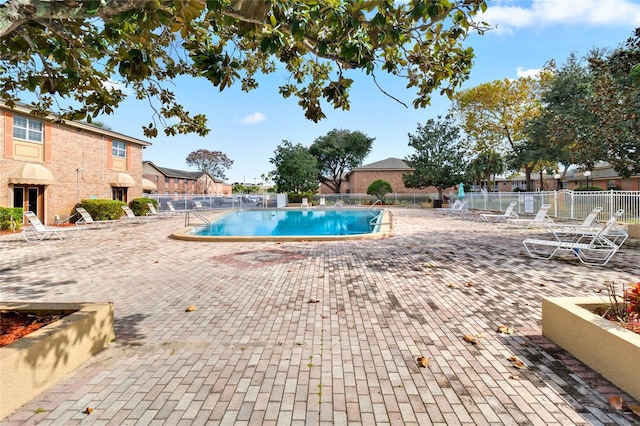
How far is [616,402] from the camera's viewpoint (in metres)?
2.48

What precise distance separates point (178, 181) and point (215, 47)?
6802cm

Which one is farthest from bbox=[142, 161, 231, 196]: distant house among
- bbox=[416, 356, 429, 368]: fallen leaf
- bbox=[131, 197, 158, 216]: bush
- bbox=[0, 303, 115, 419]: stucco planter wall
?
bbox=[416, 356, 429, 368]: fallen leaf

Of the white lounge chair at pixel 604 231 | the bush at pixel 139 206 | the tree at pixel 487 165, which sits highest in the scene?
the tree at pixel 487 165

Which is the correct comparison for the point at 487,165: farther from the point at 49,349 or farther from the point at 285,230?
the point at 49,349

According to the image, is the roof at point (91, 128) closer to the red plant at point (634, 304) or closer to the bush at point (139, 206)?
the bush at point (139, 206)

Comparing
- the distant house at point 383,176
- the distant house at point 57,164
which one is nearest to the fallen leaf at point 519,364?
the distant house at point 57,164

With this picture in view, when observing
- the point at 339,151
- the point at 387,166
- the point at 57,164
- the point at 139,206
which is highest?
the point at 339,151

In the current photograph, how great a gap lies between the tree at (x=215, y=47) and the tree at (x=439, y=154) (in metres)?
31.7

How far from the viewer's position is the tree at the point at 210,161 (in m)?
87.4

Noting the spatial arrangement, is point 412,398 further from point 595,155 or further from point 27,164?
point 595,155

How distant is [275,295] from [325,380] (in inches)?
103

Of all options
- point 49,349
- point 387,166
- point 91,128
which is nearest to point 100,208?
point 91,128

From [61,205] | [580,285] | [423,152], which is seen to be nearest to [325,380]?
[580,285]

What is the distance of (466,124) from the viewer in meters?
36.7
